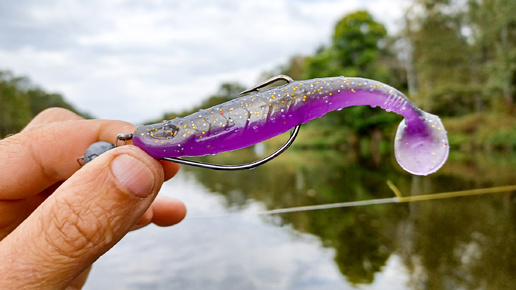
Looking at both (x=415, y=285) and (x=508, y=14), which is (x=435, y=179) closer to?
(x=415, y=285)

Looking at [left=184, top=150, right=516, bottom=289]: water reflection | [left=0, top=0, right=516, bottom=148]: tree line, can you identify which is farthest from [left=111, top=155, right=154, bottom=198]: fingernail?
[left=0, top=0, right=516, bottom=148]: tree line

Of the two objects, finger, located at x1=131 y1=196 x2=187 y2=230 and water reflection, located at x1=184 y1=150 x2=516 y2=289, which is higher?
finger, located at x1=131 y1=196 x2=187 y2=230

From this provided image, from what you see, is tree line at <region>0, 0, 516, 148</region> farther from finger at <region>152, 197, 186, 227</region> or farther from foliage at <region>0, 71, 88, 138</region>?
finger at <region>152, 197, 186, 227</region>

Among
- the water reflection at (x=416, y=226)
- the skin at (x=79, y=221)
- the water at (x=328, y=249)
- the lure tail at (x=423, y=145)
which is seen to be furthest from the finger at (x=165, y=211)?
the water reflection at (x=416, y=226)

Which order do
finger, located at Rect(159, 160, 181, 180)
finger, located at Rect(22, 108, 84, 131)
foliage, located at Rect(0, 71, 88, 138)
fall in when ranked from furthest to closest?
foliage, located at Rect(0, 71, 88, 138), finger, located at Rect(22, 108, 84, 131), finger, located at Rect(159, 160, 181, 180)

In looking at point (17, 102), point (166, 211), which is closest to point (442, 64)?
point (166, 211)

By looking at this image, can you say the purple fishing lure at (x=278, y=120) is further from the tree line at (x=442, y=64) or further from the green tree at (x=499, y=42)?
the green tree at (x=499, y=42)

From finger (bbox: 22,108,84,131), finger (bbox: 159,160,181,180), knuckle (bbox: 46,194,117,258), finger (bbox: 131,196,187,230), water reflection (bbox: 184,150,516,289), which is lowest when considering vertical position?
water reflection (bbox: 184,150,516,289)
